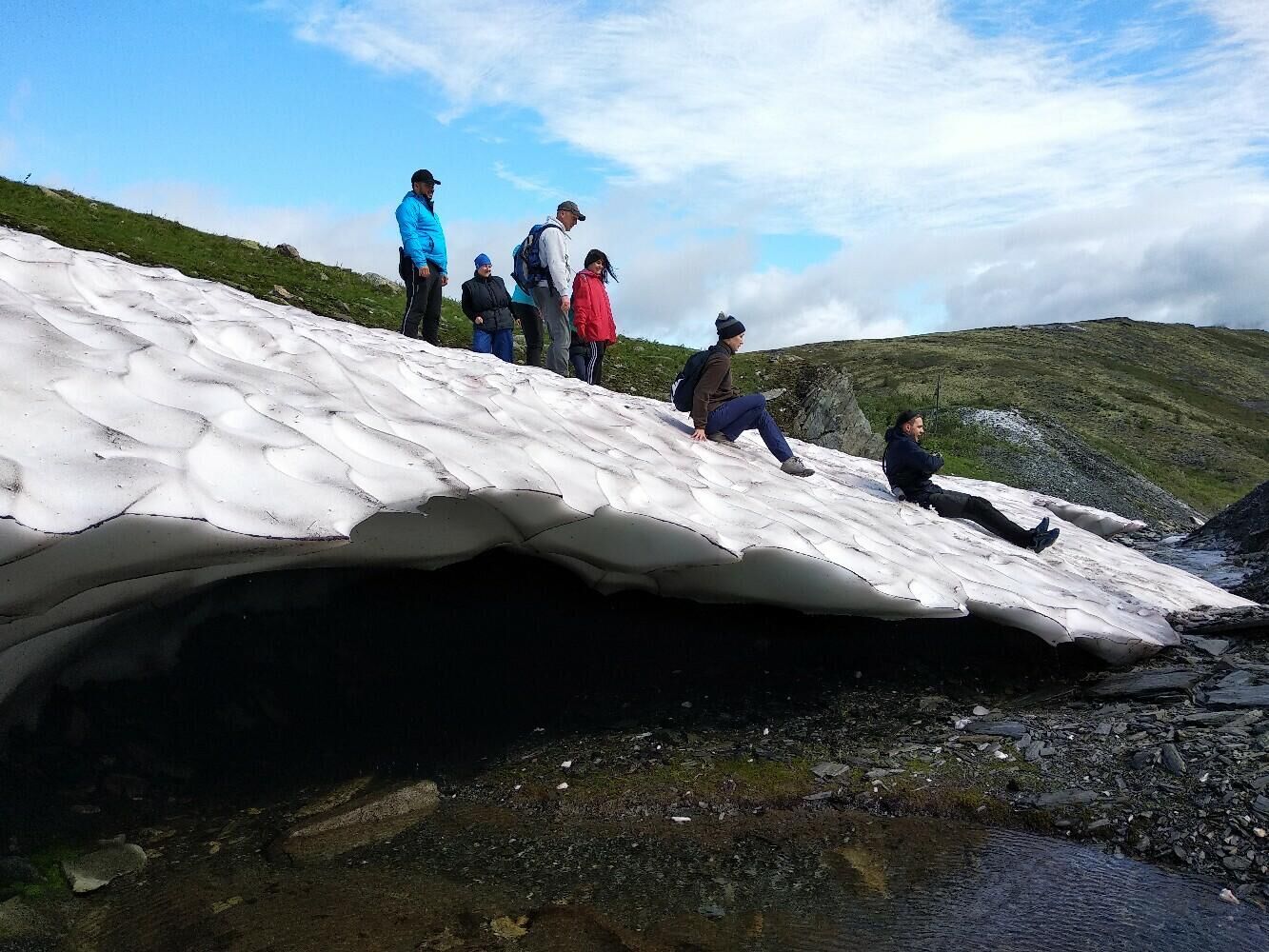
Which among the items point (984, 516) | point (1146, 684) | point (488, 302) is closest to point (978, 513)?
point (984, 516)

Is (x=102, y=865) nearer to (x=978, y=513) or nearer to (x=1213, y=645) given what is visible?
(x=1213, y=645)

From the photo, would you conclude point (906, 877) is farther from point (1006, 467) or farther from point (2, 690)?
point (1006, 467)

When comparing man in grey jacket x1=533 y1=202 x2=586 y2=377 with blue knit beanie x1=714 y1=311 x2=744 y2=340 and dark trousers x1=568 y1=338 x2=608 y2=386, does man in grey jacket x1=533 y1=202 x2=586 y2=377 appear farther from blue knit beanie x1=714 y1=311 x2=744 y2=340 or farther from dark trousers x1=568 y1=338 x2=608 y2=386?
blue knit beanie x1=714 y1=311 x2=744 y2=340

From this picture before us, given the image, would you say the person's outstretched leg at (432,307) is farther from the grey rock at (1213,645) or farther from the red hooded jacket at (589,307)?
the grey rock at (1213,645)

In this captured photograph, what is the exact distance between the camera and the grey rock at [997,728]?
6.25 m

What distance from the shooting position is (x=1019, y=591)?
7.95 m

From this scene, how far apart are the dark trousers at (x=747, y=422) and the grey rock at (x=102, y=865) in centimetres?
705

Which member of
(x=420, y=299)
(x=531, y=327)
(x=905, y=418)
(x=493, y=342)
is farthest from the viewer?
(x=493, y=342)

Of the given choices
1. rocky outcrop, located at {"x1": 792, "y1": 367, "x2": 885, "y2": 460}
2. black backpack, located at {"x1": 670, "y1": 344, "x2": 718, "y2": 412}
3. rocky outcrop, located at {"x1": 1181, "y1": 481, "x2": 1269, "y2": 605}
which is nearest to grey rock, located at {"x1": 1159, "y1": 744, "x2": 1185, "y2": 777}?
black backpack, located at {"x1": 670, "y1": 344, "x2": 718, "y2": 412}

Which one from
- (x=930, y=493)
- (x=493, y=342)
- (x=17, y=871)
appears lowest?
(x=17, y=871)

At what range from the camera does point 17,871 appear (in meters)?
4.68

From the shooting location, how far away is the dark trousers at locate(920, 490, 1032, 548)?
10.6 m

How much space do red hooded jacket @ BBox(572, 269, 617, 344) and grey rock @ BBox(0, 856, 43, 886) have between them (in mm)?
9665

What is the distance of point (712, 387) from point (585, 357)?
377 centimetres
